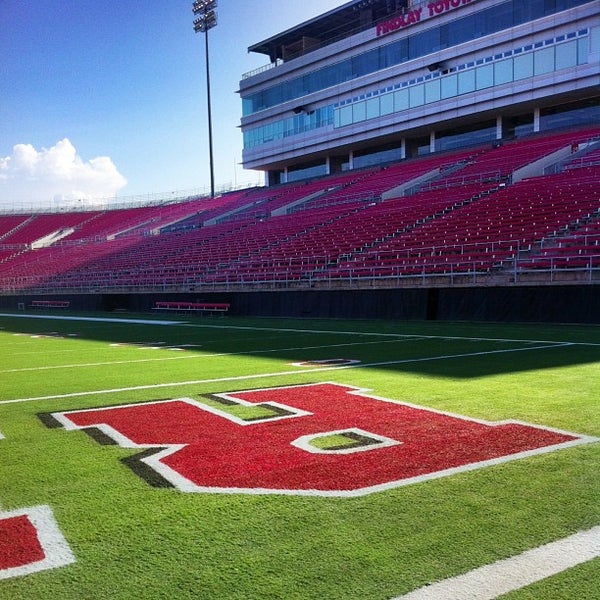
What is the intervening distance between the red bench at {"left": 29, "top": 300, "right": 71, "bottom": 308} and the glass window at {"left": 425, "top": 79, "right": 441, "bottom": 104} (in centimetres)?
2523

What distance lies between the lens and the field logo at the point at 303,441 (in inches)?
154

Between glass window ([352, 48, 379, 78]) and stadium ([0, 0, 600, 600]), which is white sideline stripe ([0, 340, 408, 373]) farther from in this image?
glass window ([352, 48, 379, 78])

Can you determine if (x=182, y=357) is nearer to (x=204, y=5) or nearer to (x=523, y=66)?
(x=523, y=66)

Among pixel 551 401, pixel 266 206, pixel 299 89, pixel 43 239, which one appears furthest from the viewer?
pixel 43 239

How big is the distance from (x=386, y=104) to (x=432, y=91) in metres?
3.80

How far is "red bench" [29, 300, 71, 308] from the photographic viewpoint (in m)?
35.0

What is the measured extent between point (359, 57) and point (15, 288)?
2904 cm

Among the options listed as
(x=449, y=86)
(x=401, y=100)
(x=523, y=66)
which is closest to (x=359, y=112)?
(x=401, y=100)

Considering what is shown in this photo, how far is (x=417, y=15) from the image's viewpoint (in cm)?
3909

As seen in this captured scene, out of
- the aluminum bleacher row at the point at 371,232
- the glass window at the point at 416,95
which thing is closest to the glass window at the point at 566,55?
the aluminum bleacher row at the point at 371,232

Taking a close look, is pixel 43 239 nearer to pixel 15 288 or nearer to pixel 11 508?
pixel 15 288

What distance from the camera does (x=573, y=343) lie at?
10.9 m

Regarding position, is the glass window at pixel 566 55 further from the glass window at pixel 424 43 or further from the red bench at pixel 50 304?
the red bench at pixel 50 304

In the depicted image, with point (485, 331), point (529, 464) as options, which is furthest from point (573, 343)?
point (529, 464)
